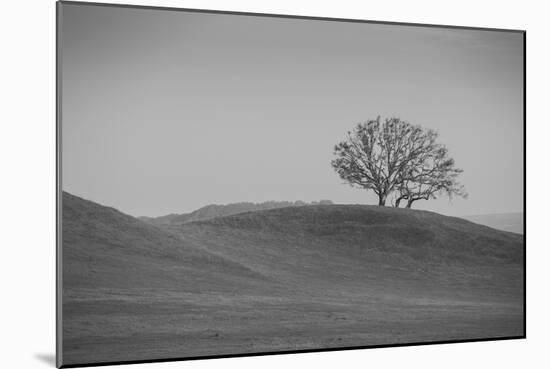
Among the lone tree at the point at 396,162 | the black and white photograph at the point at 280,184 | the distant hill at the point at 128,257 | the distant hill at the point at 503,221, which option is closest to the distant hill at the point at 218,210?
the black and white photograph at the point at 280,184

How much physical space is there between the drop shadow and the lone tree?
11.1 feet

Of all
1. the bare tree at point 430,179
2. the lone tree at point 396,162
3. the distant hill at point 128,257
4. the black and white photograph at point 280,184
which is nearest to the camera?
the distant hill at point 128,257

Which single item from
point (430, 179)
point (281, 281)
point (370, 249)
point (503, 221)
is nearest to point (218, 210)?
point (281, 281)

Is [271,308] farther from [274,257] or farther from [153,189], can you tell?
[153,189]

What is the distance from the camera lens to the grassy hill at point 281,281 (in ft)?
29.1

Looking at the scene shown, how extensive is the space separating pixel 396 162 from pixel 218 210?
205 centimetres

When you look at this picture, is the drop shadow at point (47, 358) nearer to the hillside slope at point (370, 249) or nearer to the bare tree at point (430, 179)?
the hillside slope at point (370, 249)

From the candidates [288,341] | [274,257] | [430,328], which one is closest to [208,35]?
[274,257]

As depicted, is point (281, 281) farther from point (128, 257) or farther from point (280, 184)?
point (128, 257)

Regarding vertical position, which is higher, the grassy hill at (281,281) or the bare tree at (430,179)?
the bare tree at (430,179)

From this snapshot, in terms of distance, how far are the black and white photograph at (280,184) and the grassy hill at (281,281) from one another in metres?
0.02

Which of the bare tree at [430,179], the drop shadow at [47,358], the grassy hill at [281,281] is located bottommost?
the drop shadow at [47,358]

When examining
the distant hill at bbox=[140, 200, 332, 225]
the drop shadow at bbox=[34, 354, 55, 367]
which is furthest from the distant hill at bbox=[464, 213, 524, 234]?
the drop shadow at bbox=[34, 354, 55, 367]

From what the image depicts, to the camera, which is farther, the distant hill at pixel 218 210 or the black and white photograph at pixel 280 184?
the distant hill at pixel 218 210
